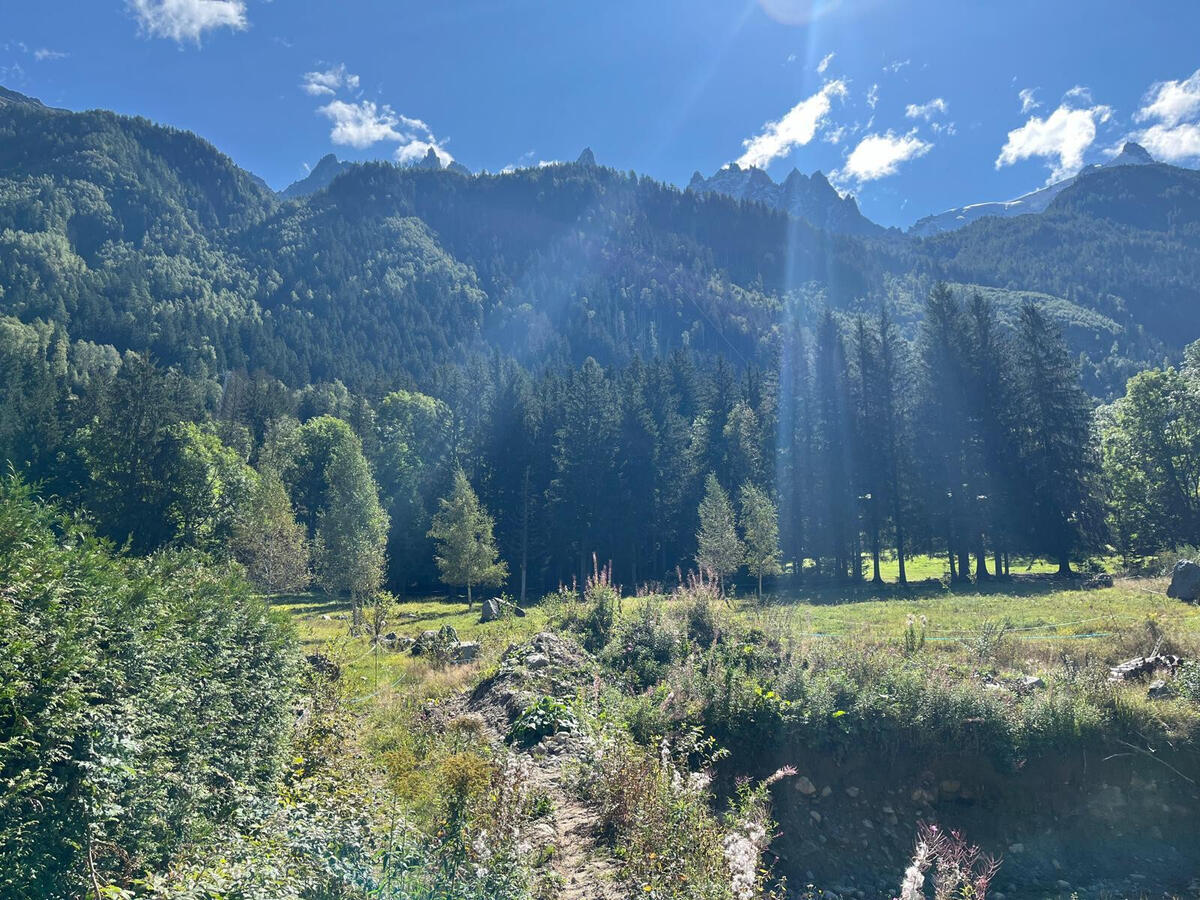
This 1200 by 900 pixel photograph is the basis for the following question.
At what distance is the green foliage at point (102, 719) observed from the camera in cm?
445

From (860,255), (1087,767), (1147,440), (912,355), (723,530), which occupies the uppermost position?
(860,255)

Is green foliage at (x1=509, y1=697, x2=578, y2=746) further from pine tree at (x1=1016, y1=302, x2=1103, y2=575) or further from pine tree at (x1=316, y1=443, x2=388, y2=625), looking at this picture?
pine tree at (x1=1016, y1=302, x2=1103, y2=575)

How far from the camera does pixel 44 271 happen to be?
11962 centimetres

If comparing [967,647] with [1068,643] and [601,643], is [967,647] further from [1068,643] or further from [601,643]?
[601,643]

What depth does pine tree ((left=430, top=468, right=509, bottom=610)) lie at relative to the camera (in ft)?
134

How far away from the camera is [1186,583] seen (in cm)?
1997

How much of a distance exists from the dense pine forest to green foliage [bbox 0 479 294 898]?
0.03 m

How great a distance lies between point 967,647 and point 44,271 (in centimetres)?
16305

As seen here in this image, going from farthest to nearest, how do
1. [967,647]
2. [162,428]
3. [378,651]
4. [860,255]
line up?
[860,255]
[162,428]
[378,651]
[967,647]

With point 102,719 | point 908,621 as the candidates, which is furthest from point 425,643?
point 908,621

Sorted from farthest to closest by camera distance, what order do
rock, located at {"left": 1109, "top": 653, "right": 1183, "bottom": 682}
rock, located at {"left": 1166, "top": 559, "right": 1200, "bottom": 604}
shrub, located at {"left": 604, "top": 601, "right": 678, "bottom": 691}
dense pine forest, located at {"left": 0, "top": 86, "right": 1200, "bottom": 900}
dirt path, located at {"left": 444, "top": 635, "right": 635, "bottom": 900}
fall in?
1. rock, located at {"left": 1166, "top": 559, "right": 1200, "bottom": 604}
2. shrub, located at {"left": 604, "top": 601, "right": 678, "bottom": 691}
3. rock, located at {"left": 1109, "top": 653, "right": 1183, "bottom": 682}
4. dirt path, located at {"left": 444, "top": 635, "right": 635, "bottom": 900}
5. dense pine forest, located at {"left": 0, "top": 86, "right": 1200, "bottom": 900}

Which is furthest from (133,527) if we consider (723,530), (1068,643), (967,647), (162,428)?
(1068,643)

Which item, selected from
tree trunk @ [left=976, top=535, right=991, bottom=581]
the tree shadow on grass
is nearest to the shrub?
the tree shadow on grass

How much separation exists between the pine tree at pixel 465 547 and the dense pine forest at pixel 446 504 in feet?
0.70
